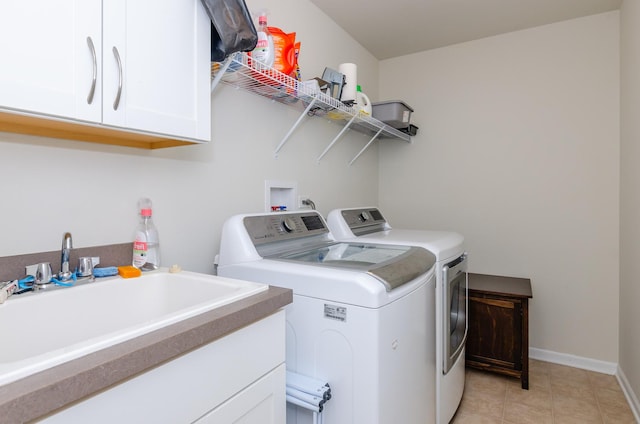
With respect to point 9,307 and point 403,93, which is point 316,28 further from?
point 9,307

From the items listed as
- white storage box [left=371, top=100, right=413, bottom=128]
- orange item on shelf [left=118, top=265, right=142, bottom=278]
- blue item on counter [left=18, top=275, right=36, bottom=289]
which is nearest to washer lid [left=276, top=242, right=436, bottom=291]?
orange item on shelf [left=118, top=265, right=142, bottom=278]

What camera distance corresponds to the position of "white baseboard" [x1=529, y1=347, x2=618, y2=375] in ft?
8.59

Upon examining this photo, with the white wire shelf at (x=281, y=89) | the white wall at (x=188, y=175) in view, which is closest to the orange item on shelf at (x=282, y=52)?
the white wire shelf at (x=281, y=89)

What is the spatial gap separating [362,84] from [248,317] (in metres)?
2.66

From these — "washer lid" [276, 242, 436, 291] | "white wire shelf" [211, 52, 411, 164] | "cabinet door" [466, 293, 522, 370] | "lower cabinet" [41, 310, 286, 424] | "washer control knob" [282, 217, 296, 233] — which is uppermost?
"white wire shelf" [211, 52, 411, 164]

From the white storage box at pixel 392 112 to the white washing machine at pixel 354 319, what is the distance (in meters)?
1.43

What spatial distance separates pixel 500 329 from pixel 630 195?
1189mm

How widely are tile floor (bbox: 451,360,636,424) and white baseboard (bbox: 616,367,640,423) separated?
0.09 ft

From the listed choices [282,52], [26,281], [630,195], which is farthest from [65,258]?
[630,195]

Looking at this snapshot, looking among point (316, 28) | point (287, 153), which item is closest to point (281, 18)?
point (316, 28)

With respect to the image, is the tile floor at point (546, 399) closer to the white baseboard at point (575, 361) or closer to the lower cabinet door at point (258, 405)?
the white baseboard at point (575, 361)

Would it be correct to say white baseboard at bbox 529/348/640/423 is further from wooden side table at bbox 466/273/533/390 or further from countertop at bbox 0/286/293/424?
countertop at bbox 0/286/293/424

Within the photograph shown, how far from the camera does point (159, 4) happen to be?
42.6 inches

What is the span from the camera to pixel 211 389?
88cm
